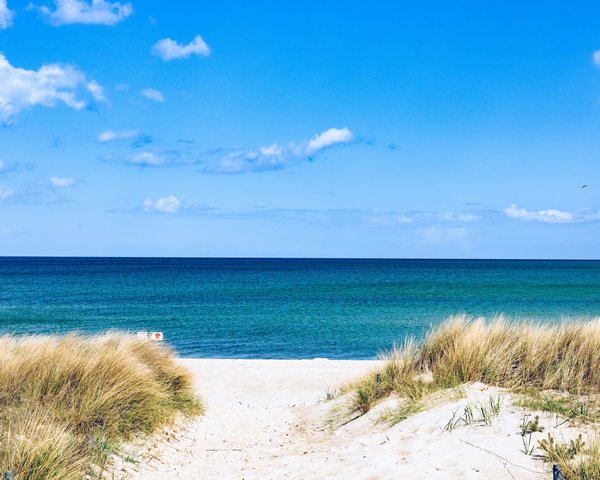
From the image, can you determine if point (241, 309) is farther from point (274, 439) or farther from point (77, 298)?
point (274, 439)

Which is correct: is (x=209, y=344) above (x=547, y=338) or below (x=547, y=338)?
below

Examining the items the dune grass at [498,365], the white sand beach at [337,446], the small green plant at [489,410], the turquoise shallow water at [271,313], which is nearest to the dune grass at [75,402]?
the white sand beach at [337,446]

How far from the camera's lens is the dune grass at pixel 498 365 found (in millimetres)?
8586

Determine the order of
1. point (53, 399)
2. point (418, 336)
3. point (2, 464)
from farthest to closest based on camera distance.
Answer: point (418, 336)
point (53, 399)
point (2, 464)

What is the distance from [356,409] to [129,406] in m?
3.74

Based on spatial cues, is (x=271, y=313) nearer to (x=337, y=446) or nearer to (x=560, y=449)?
(x=337, y=446)

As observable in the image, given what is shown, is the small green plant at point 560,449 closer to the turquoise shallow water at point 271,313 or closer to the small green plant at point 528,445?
the small green plant at point 528,445

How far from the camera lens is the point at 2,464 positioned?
5.54 metres

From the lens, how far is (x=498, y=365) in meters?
9.16

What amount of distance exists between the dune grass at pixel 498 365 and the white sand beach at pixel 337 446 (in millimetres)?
499

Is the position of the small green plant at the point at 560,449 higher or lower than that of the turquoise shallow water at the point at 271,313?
higher

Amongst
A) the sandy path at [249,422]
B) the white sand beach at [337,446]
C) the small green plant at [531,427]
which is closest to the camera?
the white sand beach at [337,446]

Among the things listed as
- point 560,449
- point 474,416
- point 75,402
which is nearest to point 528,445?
point 560,449

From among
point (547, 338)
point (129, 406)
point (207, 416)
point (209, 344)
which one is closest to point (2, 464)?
point (129, 406)
